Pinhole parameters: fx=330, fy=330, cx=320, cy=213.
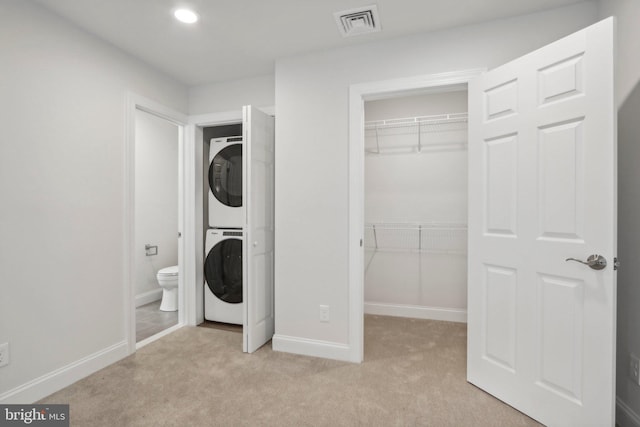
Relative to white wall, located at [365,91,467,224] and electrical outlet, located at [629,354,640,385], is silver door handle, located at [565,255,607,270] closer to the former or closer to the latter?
electrical outlet, located at [629,354,640,385]

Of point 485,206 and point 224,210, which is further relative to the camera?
point 224,210

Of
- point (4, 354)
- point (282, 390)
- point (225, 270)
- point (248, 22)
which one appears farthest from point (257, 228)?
point (4, 354)

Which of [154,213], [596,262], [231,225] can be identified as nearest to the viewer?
[596,262]

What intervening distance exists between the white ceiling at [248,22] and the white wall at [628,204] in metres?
0.46

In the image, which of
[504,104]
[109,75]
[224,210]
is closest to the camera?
[504,104]

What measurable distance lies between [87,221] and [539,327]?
287cm

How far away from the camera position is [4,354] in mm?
1811

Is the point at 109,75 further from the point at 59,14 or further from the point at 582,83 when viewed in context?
the point at 582,83

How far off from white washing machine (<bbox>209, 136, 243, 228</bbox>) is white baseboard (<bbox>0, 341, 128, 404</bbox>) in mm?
1365

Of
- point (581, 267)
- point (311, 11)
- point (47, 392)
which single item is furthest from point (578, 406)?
point (47, 392)

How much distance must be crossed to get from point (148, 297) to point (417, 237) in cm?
336

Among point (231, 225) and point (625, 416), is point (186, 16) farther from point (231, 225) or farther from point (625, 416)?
point (625, 416)

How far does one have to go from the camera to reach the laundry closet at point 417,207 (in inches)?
133

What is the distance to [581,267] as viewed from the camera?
158cm
